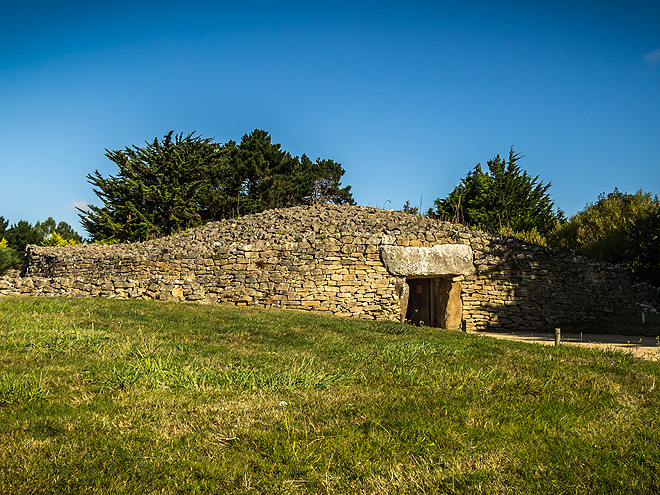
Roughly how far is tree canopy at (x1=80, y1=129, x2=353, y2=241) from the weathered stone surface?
40.2ft

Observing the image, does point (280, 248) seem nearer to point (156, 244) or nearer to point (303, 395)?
point (156, 244)

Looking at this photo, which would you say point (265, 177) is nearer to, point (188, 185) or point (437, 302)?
point (188, 185)

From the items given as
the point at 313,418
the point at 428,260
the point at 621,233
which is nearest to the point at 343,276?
the point at 428,260

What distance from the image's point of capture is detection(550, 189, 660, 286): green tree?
686 inches

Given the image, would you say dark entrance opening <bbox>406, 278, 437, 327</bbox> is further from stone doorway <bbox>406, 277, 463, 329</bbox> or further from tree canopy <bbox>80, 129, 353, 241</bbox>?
tree canopy <bbox>80, 129, 353, 241</bbox>

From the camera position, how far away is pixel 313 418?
381 centimetres

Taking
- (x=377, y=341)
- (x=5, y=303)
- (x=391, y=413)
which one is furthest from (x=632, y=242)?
(x=5, y=303)

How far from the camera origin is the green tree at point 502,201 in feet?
87.6

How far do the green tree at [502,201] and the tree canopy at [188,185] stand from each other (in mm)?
8822

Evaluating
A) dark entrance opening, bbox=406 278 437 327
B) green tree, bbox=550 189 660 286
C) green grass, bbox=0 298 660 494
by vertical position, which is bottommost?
green grass, bbox=0 298 660 494

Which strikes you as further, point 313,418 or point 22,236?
point 22,236

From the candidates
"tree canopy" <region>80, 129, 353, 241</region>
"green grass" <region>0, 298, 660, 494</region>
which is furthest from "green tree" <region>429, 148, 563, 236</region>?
"green grass" <region>0, 298, 660, 494</region>

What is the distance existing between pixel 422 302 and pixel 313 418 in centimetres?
1328

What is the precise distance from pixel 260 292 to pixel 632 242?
1455cm
